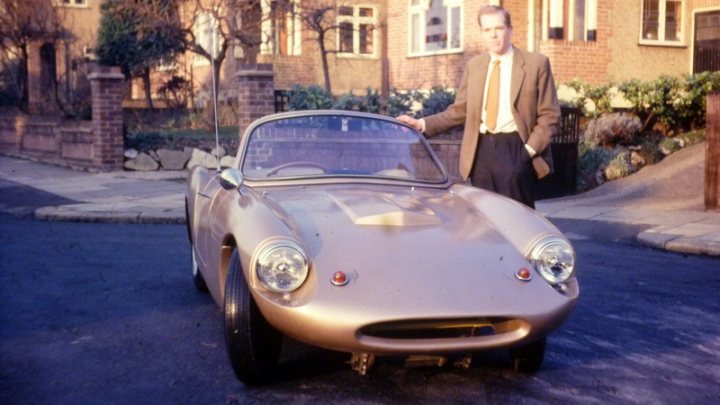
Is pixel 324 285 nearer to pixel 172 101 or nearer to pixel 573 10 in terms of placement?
pixel 573 10

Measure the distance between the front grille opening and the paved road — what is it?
0.21 meters

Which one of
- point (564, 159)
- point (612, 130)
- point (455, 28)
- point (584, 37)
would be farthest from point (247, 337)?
point (455, 28)

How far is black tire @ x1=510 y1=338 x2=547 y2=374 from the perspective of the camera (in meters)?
4.41

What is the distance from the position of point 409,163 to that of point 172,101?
815 inches

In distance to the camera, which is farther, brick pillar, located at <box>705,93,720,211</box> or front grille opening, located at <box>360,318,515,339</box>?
brick pillar, located at <box>705,93,720,211</box>

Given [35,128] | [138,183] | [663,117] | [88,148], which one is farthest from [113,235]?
[35,128]

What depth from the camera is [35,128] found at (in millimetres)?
20297

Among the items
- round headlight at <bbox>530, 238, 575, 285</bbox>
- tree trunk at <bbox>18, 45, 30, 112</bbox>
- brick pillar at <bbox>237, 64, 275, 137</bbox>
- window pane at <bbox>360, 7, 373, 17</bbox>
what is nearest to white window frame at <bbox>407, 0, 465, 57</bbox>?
window pane at <bbox>360, 7, 373, 17</bbox>

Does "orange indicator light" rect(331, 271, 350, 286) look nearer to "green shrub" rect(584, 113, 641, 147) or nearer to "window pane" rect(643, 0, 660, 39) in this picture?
"green shrub" rect(584, 113, 641, 147)

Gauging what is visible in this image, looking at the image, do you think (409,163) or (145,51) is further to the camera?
(145,51)

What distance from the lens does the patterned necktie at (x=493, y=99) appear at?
5949mm

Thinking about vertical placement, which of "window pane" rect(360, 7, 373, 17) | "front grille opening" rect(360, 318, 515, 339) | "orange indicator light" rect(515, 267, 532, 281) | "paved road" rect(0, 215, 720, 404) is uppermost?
"window pane" rect(360, 7, 373, 17)

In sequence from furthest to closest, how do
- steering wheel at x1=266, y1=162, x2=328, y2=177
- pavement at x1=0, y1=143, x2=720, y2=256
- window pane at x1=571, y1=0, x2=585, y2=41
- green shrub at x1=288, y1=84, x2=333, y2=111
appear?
window pane at x1=571, y1=0, x2=585, y2=41 → green shrub at x1=288, y1=84, x2=333, y2=111 → pavement at x1=0, y1=143, x2=720, y2=256 → steering wheel at x1=266, y1=162, x2=328, y2=177

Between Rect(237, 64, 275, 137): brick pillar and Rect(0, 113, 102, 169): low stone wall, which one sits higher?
Rect(237, 64, 275, 137): brick pillar
